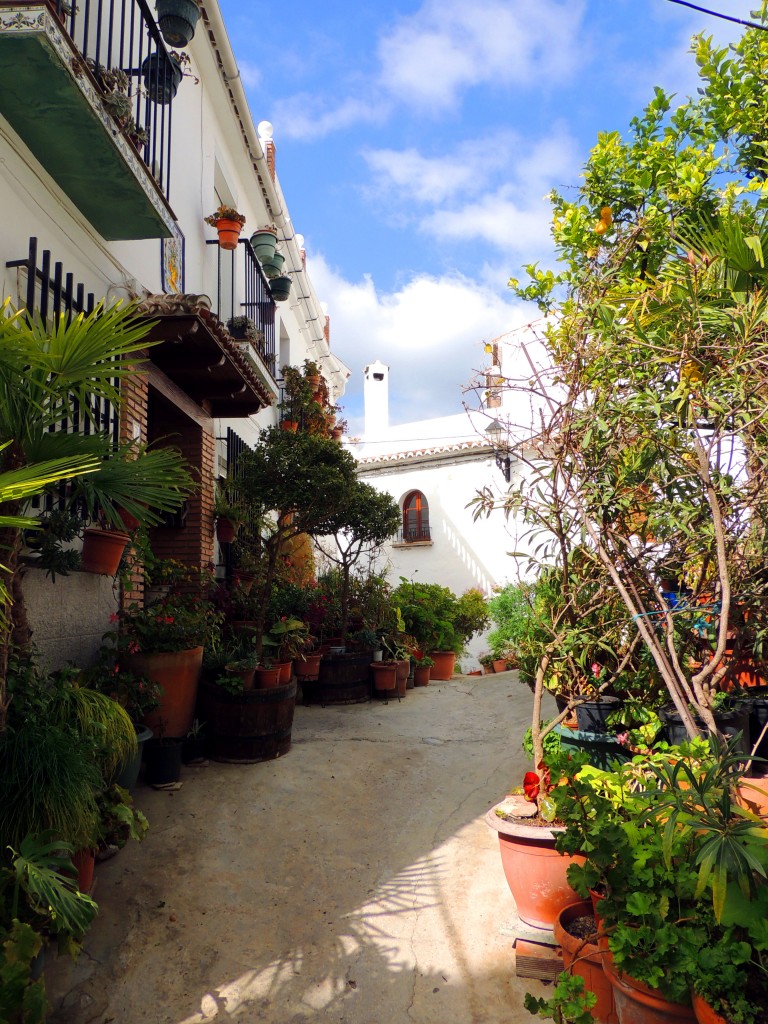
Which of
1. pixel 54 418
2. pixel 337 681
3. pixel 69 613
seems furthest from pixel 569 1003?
pixel 337 681

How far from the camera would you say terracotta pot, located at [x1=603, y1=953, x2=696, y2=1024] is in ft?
6.94

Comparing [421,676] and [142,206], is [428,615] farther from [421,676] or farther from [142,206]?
[142,206]

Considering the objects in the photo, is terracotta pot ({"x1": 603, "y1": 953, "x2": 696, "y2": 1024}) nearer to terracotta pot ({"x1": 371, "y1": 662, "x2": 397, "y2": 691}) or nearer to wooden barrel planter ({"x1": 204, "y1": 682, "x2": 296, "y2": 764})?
wooden barrel planter ({"x1": 204, "y1": 682, "x2": 296, "y2": 764})

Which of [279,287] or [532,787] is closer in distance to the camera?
[532,787]

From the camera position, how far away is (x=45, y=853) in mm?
2600

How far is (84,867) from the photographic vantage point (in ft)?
10.2

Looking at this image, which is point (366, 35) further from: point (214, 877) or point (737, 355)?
point (214, 877)

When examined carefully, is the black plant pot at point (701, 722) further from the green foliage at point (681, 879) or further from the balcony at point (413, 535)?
the balcony at point (413, 535)

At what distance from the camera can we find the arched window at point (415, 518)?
1977 centimetres

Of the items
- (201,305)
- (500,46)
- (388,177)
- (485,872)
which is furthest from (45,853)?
(388,177)

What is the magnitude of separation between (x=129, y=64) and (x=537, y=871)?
5724 millimetres

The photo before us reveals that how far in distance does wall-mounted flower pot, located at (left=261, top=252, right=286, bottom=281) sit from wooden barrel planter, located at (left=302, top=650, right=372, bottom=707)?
524 centimetres

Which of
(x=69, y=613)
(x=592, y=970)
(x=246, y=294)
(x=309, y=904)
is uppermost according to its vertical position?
(x=246, y=294)

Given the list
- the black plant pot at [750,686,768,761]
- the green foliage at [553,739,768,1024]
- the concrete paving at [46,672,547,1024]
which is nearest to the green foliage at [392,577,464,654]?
the concrete paving at [46,672,547,1024]
